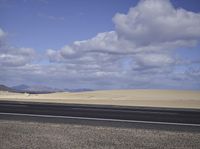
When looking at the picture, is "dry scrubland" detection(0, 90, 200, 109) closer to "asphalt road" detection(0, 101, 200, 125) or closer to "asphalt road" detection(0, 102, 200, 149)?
"asphalt road" detection(0, 101, 200, 125)

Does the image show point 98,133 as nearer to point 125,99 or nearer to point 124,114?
point 124,114

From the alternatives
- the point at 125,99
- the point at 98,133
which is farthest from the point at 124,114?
the point at 125,99

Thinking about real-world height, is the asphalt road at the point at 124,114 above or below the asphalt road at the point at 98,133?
above

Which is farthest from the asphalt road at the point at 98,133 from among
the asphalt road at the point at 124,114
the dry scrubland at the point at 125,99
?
the dry scrubland at the point at 125,99

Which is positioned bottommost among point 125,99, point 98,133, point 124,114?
point 98,133

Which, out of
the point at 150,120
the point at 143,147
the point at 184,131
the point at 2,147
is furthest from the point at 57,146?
the point at 150,120

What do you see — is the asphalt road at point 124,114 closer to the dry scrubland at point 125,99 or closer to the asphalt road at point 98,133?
the asphalt road at point 98,133

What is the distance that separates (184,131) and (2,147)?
798 centimetres

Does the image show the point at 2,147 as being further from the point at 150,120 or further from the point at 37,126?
the point at 150,120

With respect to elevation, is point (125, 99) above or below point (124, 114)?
above

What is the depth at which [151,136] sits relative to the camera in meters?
14.4

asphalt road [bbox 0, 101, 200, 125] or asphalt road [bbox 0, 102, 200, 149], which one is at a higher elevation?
asphalt road [bbox 0, 101, 200, 125]

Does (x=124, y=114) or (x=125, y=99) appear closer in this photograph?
(x=124, y=114)

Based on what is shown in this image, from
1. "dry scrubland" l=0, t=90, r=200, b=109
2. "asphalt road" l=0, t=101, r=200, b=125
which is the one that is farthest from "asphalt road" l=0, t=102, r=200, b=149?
"dry scrubland" l=0, t=90, r=200, b=109
